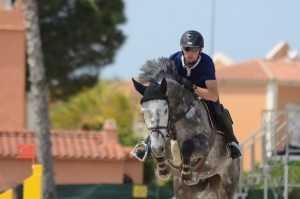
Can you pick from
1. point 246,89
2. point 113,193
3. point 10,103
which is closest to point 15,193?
point 113,193

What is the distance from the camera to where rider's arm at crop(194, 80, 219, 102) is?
455 inches

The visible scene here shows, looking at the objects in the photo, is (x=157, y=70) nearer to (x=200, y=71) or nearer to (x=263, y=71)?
(x=200, y=71)

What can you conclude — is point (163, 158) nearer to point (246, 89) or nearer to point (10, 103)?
point (10, 103)

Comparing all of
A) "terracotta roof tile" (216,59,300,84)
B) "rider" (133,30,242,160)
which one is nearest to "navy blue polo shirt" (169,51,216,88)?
"rider" (133,30,242,160)

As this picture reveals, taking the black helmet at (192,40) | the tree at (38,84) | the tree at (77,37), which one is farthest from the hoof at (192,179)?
the tree at (77,37)

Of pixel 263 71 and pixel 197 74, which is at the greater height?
pixel 263 71

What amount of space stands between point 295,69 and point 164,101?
3751 cm

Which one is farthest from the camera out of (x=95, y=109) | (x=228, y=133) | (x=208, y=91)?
(x=95, y=109)

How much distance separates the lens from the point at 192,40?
1155 cm

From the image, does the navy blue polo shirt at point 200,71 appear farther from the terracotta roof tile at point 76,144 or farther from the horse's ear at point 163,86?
the terracotta roof tile at point 76,144

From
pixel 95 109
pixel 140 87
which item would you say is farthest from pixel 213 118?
pixel 95 109

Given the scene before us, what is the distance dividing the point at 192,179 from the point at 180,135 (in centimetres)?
54

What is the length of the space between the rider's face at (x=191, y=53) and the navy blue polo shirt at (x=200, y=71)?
11 cm

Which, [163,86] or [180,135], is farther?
[180,135]
